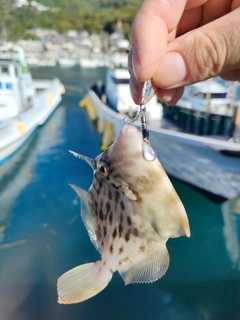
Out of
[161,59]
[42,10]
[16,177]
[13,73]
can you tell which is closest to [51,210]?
[16,177]

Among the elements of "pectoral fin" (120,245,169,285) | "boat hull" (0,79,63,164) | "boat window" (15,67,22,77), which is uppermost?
"boat window" (15,67,22,77)

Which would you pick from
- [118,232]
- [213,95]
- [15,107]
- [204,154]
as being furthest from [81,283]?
[15,107]

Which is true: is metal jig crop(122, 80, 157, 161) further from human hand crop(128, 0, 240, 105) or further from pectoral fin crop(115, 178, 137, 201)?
pectoral fin crop(115, 178, 137, 201)

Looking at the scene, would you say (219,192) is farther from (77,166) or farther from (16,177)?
(16,177)

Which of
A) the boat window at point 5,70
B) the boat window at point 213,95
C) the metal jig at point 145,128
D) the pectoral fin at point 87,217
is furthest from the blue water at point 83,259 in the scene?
the boat window at point 5,70

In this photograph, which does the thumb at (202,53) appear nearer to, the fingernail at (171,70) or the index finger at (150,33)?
the fingernail at (171,70)

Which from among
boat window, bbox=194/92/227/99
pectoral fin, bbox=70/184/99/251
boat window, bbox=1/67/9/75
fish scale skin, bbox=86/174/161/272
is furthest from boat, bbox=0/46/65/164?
fish scale skin, bbox=86/174/161/272

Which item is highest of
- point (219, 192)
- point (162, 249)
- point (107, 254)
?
point (162, 249)
